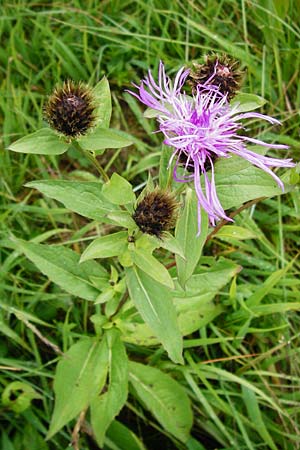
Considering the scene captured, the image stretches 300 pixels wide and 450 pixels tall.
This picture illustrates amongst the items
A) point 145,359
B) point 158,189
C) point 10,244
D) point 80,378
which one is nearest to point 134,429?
point 145,359

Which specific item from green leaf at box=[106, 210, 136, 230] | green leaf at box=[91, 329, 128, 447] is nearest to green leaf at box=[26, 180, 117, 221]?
green leaf at box=[106, 210, 136, 230]

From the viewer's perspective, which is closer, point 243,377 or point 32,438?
point 32,438

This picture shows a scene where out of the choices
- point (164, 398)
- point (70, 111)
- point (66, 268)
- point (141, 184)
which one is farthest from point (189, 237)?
point (141, 184)

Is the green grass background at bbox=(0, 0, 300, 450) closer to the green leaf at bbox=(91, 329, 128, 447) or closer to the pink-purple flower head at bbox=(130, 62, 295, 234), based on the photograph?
the green leaf at bbox=(91, 329, 128, 447)

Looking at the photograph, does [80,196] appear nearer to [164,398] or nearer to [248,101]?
[248,101]

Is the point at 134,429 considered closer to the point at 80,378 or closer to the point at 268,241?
the point at 80,378
